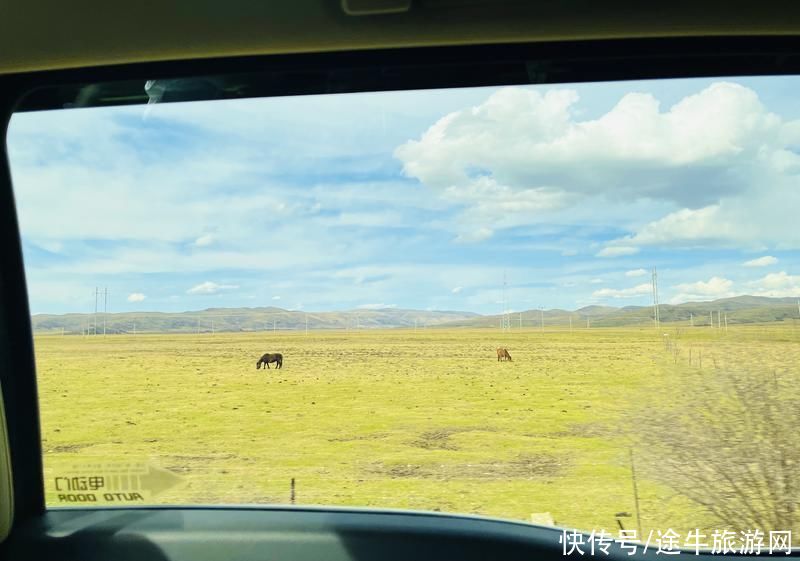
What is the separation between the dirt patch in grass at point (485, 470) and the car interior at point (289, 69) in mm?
164

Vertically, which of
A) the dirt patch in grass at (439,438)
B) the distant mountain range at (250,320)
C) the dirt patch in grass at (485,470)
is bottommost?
the dirt patch in grass at (485,470)

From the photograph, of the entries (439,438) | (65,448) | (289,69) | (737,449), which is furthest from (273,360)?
(737,449)

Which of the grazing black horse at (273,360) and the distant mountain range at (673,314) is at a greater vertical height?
the distant mountain range at (673,314)

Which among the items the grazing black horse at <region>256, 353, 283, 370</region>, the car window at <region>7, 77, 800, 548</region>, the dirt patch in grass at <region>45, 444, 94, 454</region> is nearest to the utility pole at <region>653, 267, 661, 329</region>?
the car window at <region>7, 77, 800, 548</region>

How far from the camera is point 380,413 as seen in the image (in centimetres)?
268

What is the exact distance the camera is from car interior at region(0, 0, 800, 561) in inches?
79.9

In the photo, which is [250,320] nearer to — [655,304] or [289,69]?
[289,69]

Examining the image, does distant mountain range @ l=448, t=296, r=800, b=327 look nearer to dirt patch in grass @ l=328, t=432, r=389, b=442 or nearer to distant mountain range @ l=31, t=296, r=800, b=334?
distant mountain range @ l=31, t=296, r=800, b=334

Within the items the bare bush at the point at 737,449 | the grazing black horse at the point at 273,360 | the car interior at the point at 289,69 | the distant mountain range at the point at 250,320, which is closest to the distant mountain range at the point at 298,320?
the distant mountain range at the point at 250,320

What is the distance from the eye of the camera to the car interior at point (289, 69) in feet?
6.66

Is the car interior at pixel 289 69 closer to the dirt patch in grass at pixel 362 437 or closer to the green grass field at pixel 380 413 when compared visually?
the green grass field at pixel 380 413

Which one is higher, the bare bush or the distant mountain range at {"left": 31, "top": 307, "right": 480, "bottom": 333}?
the distant mountain range at {"left": 31, "top": 307, "right": 480, "bottom": 333}

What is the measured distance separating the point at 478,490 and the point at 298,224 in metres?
1.41

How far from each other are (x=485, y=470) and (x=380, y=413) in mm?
507
